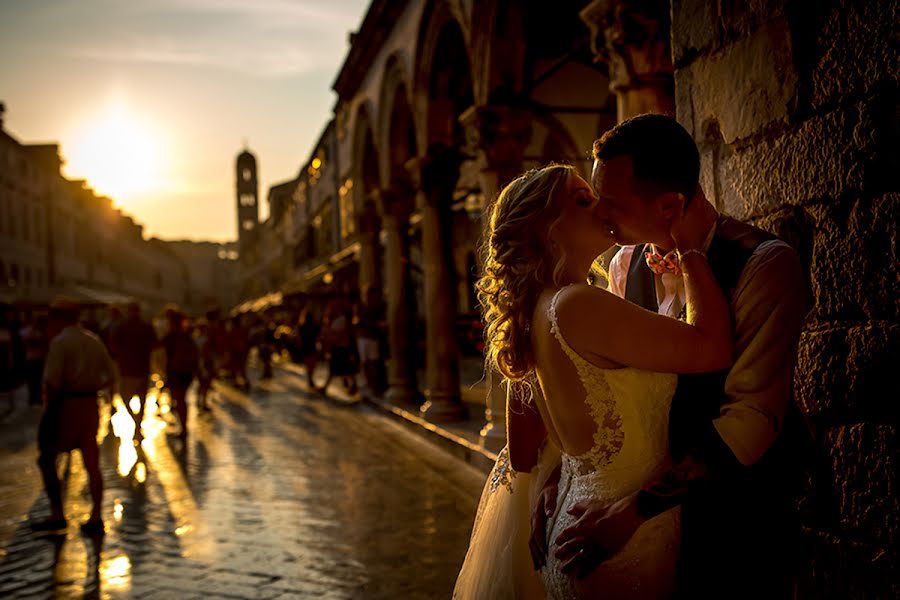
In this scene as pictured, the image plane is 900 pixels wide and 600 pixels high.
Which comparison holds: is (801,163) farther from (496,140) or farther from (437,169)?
(437,169)

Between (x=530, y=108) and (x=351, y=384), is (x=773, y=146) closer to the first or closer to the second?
(x=530, y=108)

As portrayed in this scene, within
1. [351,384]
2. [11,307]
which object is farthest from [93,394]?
[11,307]

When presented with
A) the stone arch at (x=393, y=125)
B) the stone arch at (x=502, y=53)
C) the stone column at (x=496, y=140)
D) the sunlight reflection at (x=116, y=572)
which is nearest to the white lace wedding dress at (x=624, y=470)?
the sunlight reflection at (x=116, y=572)

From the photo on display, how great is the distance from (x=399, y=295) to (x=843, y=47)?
11771mm

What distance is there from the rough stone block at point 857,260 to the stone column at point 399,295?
456 inches

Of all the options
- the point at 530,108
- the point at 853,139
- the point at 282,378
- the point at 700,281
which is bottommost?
the point at 282,378

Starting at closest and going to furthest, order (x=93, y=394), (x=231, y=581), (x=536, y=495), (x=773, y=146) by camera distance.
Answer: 1. (x=536, y=495)
2. (x=773, y=146)
3. (x=231, y=581)
4. (x=93, y=394)

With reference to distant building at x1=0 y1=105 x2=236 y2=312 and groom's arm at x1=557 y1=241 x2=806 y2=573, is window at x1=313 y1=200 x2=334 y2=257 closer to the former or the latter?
distant building at x1=0 y1=105 x2=236 y2=312

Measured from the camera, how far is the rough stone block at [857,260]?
259 centimetres

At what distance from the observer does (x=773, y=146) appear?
304 centimetres

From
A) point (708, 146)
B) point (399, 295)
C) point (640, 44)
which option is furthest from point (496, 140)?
point (708, 146)

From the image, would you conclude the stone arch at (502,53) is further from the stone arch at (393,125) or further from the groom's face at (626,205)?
the groom's face at (626,205)

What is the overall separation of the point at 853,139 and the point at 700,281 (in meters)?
0.95


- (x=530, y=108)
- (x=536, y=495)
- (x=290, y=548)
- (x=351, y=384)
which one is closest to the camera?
(x=536, y=495)
